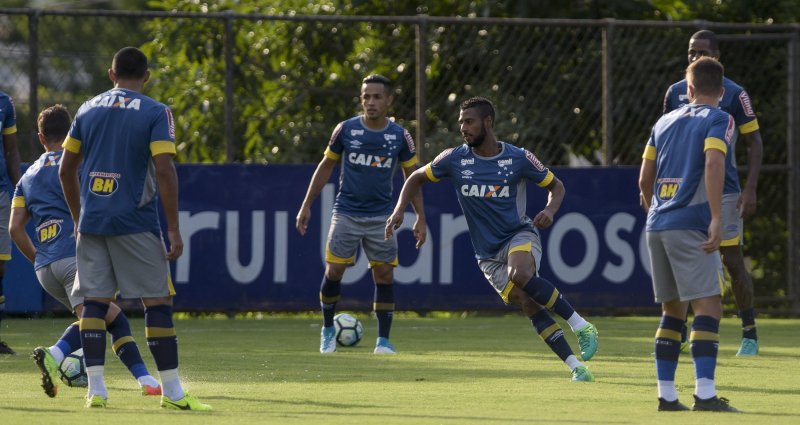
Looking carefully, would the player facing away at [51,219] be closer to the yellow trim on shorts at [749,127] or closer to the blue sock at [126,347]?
the blue sock at [126,347]

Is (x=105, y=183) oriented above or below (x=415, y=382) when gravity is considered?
above

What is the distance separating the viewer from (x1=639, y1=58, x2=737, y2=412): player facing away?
26.7ft

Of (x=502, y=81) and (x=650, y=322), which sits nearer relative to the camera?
(x=650, y=322)

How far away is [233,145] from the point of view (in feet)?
54.1

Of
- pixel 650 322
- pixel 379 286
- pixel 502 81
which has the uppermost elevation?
pixel 502 81

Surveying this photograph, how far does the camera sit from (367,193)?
12.6m

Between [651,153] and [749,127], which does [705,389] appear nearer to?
[651,153]

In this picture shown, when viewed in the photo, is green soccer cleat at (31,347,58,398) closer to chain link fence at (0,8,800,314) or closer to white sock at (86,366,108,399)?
white sock at (86,366,108,399)

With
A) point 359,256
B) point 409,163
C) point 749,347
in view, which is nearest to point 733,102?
point 749,347

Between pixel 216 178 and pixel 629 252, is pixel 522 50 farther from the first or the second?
pixel 216 178

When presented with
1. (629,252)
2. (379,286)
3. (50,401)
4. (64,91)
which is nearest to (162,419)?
(50,401)

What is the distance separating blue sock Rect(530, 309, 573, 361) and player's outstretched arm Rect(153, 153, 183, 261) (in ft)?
9.69

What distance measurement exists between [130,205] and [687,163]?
2917mm

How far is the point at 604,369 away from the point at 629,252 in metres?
5.78
